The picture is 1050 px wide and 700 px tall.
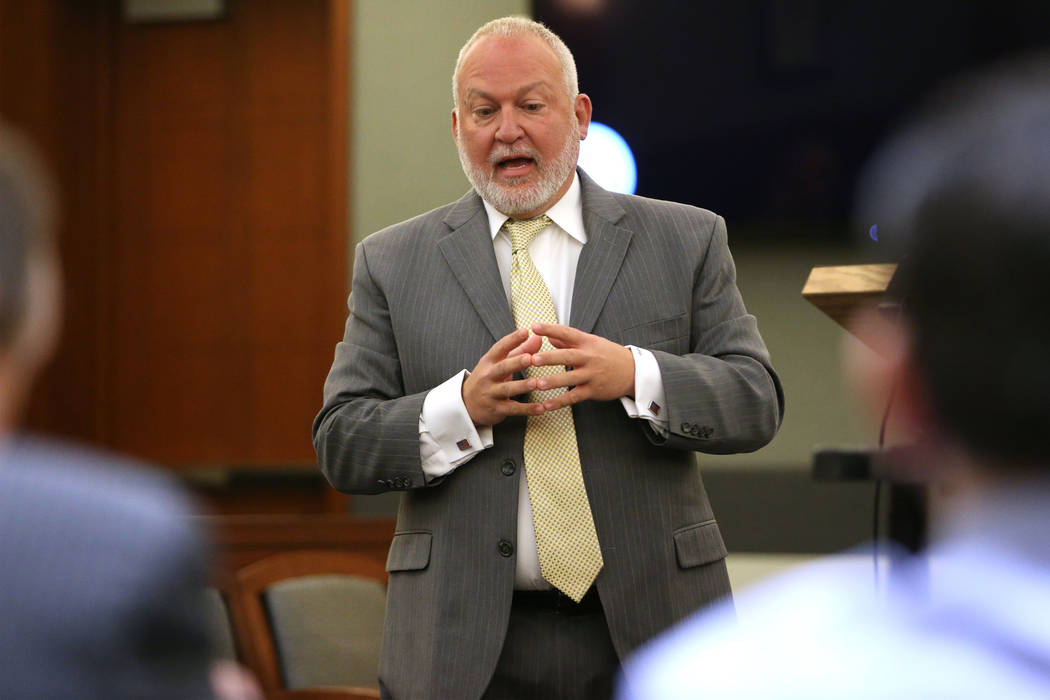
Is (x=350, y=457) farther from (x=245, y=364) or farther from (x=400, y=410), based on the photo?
(x=245, y=364)

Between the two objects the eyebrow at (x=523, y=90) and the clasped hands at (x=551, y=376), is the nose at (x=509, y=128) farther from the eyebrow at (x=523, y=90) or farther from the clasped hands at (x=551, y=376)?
the clasped hands at (x=551, y=376)

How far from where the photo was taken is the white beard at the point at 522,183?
2084 millimetres

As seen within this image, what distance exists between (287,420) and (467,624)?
10.4 ft

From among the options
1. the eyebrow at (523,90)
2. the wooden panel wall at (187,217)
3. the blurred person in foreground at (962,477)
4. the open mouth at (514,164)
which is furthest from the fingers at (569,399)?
the wooden panel wall at (187,217)

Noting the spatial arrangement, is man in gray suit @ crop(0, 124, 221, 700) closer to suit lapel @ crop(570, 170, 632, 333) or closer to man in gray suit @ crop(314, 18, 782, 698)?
man in gray suit @ crop(314, 18, 782, 698)

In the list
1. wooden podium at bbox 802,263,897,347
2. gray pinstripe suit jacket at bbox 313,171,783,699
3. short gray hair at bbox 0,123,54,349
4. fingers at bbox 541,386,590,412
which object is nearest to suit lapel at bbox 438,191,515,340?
gray pinstripe suit jacket at bbox 313,171,783,699

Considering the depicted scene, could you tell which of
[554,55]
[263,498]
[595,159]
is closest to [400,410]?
[554,55]

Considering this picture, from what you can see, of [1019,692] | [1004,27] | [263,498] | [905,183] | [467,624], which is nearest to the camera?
[1019,692]

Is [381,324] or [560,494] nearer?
[560,494]

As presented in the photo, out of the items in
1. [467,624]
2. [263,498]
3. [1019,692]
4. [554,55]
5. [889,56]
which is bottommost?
[263,498]

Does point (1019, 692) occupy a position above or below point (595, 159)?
below

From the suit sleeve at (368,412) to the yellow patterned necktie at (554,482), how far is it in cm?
18

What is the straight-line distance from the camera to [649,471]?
1.92 metres

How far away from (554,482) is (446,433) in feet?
0.63
